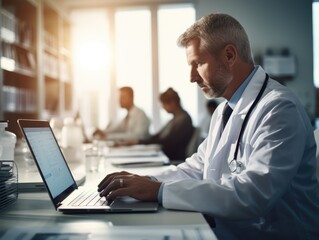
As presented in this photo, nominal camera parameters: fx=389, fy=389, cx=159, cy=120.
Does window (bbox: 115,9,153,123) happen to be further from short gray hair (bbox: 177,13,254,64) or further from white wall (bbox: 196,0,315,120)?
short gray hair (bbox: 177,13,254,64)

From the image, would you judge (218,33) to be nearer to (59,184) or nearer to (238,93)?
(238,93)

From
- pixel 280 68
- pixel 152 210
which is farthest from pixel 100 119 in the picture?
pixel 152 210

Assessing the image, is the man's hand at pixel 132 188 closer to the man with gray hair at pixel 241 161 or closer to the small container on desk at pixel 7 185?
the man with gray hair at pixel 241 161

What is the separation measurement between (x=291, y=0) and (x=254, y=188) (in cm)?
610

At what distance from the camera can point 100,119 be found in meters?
6.84

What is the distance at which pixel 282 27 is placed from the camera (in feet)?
20.9

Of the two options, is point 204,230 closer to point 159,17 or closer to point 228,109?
point 228,109

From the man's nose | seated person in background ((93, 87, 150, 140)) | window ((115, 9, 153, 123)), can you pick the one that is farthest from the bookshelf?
the man's nose

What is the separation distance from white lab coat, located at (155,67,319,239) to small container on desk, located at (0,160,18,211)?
0.40 meters

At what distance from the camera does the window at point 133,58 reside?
6582mm

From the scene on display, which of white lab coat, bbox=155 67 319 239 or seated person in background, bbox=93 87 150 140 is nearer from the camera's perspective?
white lab coat, bbox=155 67 319 239

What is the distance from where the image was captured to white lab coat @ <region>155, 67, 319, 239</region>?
93 cm

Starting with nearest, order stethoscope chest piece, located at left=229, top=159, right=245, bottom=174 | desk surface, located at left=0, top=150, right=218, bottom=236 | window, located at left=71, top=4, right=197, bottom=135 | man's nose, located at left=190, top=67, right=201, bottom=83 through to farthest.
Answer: desk surface, located at left=0, top=150, right=218, bottom=236, stethoscope chest piece, located at left=229, top=159, right=245, bottom=174, man's nose, located at left=190, top=67, right=201, bottom=83, window, located at left=71, top=4, right=197, bottom=135

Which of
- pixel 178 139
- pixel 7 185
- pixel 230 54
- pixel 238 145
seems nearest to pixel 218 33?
pixel 230 54
